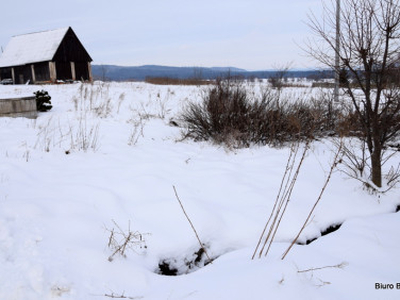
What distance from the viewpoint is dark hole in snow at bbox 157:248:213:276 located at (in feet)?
9.09

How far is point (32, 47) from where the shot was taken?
23.5 m

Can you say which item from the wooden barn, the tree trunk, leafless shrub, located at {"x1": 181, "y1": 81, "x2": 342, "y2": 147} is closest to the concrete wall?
leafless shrub, located at {"x1": 181, "y1": 81, "x2": 342, "y2": 147}

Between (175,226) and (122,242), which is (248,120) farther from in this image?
(122,242)

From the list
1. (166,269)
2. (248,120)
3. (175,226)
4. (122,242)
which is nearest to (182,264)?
(166,269)

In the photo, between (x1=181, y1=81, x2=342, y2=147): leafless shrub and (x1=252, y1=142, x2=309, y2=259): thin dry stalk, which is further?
(x1=181, y1=81, x2=342, y2=147): leafless shrub

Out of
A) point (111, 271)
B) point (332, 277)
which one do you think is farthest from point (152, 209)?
point (332, 277)

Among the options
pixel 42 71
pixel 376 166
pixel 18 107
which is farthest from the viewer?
pixel 42 71

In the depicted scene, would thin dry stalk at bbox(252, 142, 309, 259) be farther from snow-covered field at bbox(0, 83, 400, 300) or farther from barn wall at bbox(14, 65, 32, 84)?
barn wall at bbox(14, 65, 32, 84)

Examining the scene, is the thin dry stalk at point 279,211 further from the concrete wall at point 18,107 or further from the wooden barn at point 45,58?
the wooden barn at point 45,58

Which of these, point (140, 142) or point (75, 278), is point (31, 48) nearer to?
point (140, 142)

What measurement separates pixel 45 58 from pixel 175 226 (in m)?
22.8

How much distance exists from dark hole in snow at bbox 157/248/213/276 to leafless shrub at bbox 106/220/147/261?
9.7 inches

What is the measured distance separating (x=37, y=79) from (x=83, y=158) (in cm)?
2177

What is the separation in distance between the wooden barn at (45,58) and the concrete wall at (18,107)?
1638 centimetres
